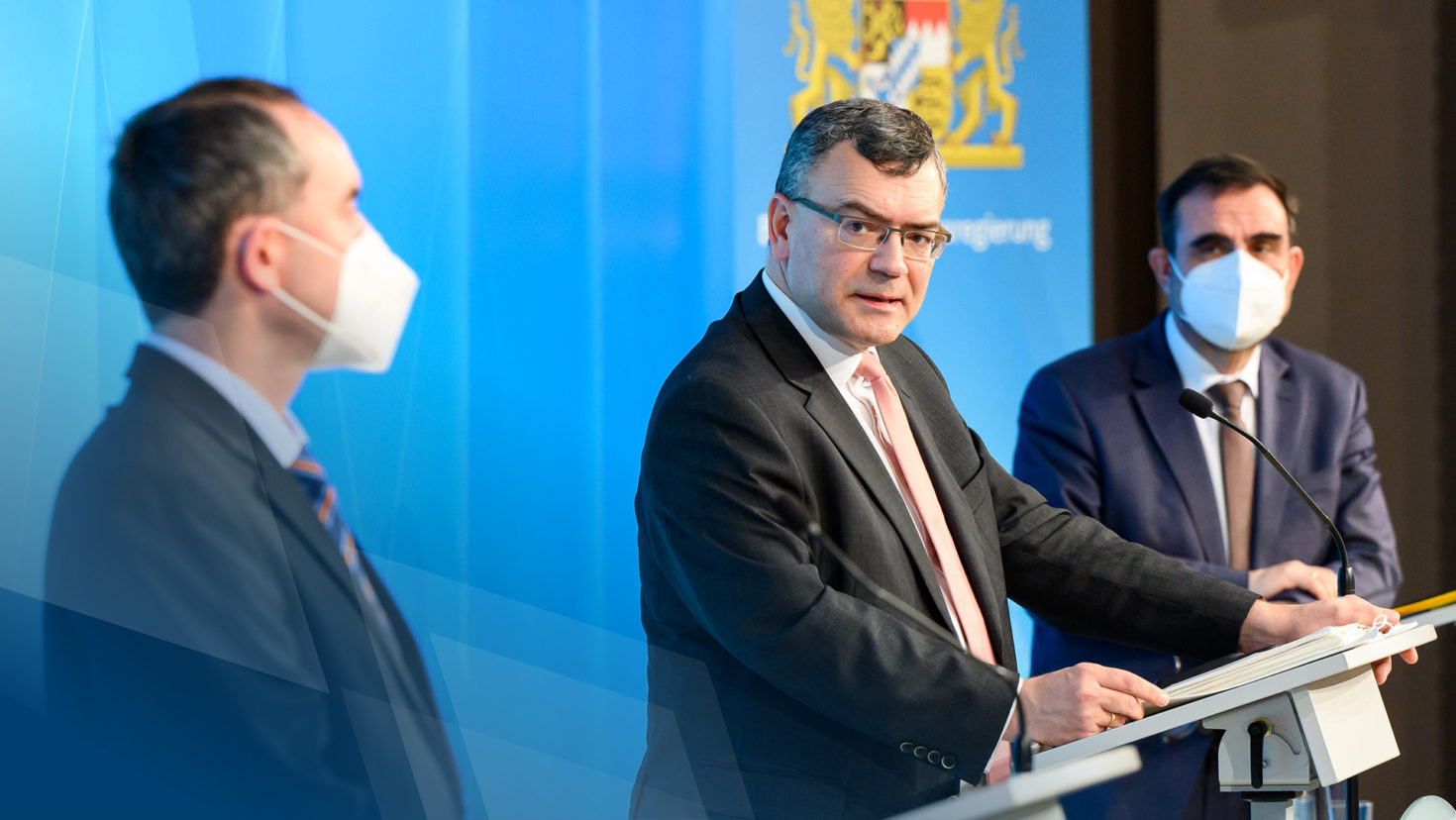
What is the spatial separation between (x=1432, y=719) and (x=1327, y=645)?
9.61 ft

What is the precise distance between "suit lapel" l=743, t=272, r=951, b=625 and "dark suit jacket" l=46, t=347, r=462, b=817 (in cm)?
83

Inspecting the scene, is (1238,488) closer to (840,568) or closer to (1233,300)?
(1233,300)

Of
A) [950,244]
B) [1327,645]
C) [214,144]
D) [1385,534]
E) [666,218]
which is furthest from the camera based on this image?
[950,244]

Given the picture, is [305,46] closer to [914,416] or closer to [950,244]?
[914,416]

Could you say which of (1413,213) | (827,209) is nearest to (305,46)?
(827,209)

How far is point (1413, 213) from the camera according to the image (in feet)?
14.3

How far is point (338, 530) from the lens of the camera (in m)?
1.38

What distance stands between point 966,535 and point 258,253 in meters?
1.20

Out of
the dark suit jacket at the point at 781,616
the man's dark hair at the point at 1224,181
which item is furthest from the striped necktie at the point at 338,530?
the man's dark hair at the point at 1224,181

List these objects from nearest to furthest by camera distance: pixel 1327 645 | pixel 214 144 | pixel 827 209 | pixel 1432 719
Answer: pixel 214 144 < pixel 1327 645 < pixel 827 209 < pixel 1432 719

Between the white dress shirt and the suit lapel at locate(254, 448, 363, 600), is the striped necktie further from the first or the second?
the white dress shirt

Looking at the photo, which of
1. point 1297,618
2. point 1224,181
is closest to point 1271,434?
point 1224,181

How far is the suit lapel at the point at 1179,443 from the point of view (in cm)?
304

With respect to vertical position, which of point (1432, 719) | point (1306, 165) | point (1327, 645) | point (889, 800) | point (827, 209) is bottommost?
point (1432, 719)
